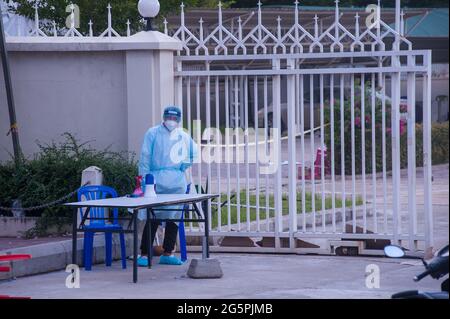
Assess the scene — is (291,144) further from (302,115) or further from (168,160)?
(168,160)

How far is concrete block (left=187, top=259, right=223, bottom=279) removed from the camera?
984 cm

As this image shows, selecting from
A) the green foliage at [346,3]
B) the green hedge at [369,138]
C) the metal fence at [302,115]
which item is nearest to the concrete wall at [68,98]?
the metal fence at [302,115]

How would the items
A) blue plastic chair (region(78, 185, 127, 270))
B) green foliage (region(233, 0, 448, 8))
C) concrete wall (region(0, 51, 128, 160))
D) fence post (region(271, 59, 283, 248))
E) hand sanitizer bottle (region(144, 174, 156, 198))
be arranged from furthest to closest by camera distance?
green foliage (region(233, 0, 448, 8))
concrete wall (region(0, 51, 128, 160))
fence post (region(271, 59, 283, 248))
blue plastic chair (region(78, 185, 127, 270))
hand sanitizer bottle (region(144, 174, 156, 198))

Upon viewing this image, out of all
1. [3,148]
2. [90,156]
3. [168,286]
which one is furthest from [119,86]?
[168,286]

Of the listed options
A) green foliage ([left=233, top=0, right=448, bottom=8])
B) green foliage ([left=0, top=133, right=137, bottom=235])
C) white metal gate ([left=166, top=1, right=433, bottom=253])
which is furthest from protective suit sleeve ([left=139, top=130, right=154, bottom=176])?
green foliage ([left=233, top=0, right=448, bottom=8])

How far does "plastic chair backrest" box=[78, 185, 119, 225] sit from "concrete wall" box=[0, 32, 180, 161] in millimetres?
1010

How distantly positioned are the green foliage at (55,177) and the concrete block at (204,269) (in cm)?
174

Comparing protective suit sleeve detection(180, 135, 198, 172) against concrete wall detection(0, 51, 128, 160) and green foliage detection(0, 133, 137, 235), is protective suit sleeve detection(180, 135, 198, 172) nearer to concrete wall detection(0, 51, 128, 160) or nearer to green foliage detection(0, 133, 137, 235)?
green foliage detection(0, 133, 137, 235)

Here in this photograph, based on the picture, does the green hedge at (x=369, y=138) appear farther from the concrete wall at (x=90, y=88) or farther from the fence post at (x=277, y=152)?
the concrete wall at (x=90, y=88)

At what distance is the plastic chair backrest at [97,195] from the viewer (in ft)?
34.9

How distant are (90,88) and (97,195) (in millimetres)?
1654

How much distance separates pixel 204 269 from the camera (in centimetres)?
987

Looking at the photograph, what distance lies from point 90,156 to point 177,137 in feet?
4.22
